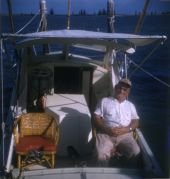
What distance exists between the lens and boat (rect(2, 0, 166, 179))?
6.64 meters

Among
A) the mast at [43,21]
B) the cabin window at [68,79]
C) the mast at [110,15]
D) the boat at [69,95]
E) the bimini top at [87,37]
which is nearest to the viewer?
the boat at [69,95]

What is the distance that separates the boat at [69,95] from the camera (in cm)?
664

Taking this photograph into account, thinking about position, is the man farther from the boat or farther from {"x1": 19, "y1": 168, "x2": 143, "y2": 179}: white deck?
{"x1": 19, "y1": 168, "x2": 143, "y2": 179}: white deck

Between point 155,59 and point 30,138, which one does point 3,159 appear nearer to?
point 30,138

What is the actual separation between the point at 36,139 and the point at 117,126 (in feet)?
3.99

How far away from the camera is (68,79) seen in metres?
9.92

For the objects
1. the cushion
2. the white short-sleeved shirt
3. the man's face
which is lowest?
the cushion

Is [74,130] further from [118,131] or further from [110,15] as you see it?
[110,15]

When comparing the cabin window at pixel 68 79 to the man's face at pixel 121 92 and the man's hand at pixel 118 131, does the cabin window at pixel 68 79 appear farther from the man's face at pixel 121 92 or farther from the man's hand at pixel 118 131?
the man's hand at pixel 118 131

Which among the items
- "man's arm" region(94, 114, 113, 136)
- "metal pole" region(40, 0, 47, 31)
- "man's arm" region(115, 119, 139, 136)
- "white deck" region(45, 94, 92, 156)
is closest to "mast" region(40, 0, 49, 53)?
"metal pole" region(40, 0, 47, 31)

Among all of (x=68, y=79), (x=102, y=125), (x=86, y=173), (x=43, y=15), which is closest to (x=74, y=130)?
(x=102, y=125)

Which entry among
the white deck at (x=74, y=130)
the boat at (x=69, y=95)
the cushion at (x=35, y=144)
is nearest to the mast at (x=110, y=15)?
the boat at (x=69, y=95)

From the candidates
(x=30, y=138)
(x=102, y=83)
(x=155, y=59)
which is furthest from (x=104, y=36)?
(x=155, y=59)

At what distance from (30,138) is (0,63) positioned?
1.40m
